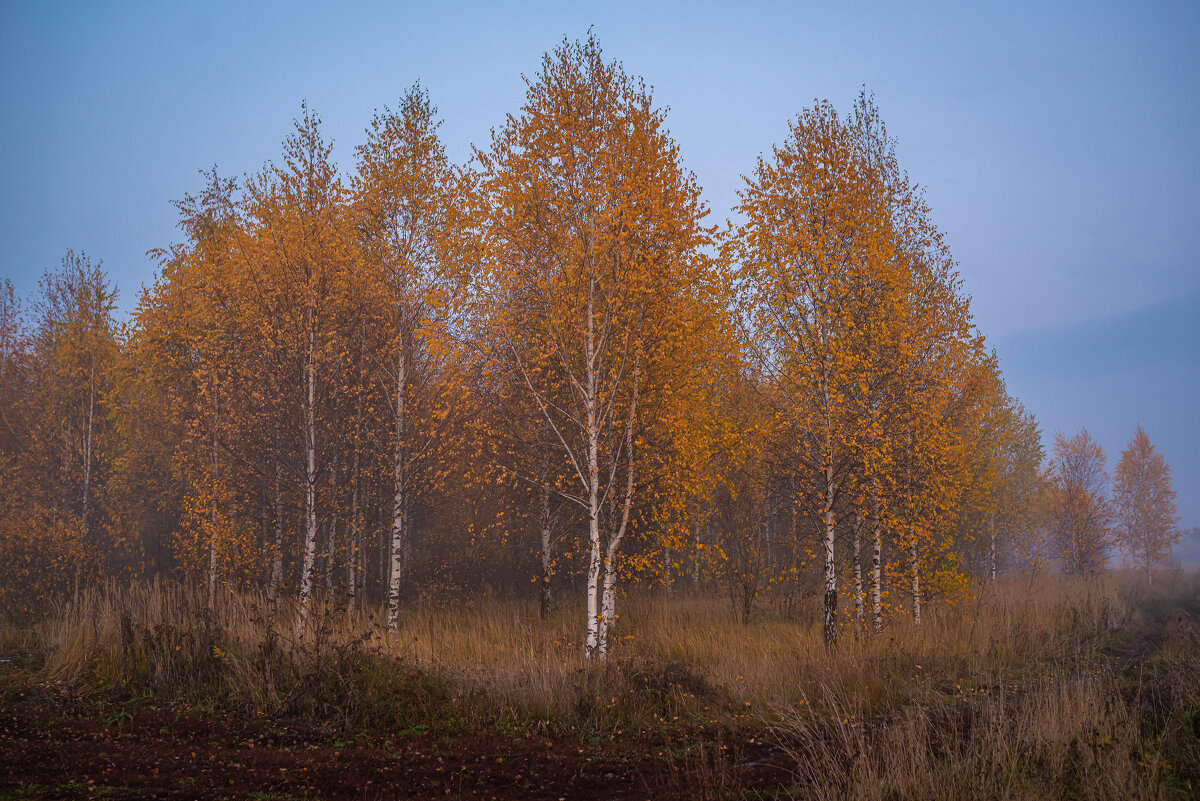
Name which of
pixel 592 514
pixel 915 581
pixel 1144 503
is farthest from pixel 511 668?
pixel 1144 503

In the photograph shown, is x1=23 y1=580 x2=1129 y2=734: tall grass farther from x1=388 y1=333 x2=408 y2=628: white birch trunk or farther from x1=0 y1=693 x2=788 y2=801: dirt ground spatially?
x1=388 y1=333 x2=408 y2=628: white birch trunk

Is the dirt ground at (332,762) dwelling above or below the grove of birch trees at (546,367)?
below

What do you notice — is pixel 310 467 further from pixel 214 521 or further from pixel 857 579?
pixel 857 579

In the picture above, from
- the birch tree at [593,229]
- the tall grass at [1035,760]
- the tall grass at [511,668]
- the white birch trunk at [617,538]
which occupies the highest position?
the birch tree at [593,229]

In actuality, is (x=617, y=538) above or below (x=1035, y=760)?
above

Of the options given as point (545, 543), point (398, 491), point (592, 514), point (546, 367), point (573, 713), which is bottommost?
point (573, 713)

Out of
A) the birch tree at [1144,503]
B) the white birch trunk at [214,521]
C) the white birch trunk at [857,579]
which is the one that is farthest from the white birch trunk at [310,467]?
the birch tree at [1144,503]

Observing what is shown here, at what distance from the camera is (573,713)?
7.90m

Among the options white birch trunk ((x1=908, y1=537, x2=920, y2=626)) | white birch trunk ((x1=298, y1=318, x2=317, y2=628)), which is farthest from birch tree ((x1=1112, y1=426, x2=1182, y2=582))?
white birch trunk ((x1=298, y1=318, x2=317, y2=628))

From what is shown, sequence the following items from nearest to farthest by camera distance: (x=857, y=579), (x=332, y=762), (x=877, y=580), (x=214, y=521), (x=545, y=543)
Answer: (x=332, y=762) < (x=877, y=580) < (x=857, y=579) < (x=214, y=521) < (x=545, y=543)

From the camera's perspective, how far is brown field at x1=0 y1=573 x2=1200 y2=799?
538 cm

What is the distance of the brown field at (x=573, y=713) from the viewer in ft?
17.7

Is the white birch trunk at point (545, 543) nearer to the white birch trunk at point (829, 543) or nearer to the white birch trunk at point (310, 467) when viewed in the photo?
the white birch trunk at point (310, 467)

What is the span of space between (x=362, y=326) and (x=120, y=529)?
41.3 feet
